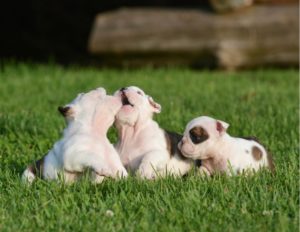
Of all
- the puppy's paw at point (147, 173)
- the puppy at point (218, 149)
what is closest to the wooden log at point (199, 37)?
the puppy at point (218, 149)

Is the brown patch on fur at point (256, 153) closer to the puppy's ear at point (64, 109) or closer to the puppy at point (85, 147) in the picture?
the puppy at point (85, 147)

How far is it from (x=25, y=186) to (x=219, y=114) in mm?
3735

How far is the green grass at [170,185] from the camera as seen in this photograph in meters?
5.00

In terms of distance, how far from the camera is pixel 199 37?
1388 centimetres

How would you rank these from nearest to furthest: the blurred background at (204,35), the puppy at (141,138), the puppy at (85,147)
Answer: the puppy at (85,147)
the puppy at (141,138)
the blurred background at (204,35)

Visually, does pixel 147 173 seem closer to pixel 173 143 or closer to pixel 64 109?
pixel 173 143

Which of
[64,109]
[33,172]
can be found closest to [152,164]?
[64,109]

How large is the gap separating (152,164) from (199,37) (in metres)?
8.10

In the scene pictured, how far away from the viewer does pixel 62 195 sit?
218 inches

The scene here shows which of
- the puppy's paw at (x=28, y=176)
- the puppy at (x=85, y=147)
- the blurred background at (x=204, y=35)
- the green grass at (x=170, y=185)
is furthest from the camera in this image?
the blurred background at (x=204, y=35)

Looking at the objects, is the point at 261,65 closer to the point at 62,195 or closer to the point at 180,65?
the point at 180,65

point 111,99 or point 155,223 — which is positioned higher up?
point 111,99

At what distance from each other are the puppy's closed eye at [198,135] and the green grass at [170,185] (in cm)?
26

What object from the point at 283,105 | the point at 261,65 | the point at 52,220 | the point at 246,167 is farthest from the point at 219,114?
the point at 261,65
